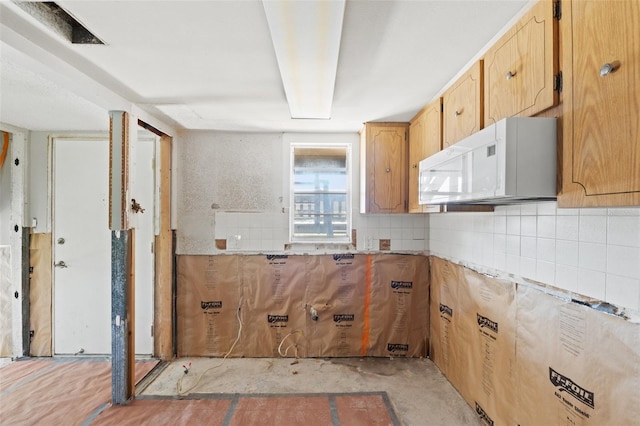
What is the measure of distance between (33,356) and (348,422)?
Result: 130 inches

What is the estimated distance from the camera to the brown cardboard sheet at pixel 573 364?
1177mm

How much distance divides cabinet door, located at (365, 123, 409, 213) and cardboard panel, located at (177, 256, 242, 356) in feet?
5.46

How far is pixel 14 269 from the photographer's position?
3129 mm

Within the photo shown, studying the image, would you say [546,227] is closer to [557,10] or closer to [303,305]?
[557,10]

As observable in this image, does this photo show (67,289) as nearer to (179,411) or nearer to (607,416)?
(179,411)

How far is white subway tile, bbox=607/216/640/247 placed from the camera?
3.86 feet

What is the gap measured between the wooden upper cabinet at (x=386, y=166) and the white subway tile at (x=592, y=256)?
161cm

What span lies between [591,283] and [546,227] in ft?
1.20

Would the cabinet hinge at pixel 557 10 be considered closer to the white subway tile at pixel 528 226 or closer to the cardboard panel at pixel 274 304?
the white subway tile at pixel 528 226

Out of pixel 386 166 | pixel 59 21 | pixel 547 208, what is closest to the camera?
pixel 59 21

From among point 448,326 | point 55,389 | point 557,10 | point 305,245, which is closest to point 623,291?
point 557,10

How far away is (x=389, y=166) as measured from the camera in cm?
295

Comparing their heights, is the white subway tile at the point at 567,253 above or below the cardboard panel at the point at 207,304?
above

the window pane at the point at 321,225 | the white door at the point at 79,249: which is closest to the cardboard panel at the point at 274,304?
the window pane at the point at 321,225
